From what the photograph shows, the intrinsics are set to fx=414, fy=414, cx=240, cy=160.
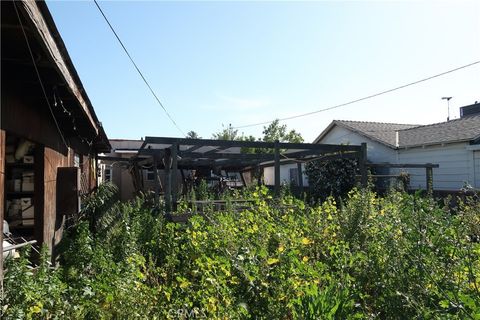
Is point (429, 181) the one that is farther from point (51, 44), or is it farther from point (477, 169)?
point (477, 169)

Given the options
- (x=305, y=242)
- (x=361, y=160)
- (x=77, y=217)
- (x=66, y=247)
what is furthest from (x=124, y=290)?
A: (x=361, y=160)

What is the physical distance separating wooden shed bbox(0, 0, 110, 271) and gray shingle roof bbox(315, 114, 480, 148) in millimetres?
12227

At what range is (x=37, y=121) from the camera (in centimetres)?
485

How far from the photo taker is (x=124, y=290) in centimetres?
322

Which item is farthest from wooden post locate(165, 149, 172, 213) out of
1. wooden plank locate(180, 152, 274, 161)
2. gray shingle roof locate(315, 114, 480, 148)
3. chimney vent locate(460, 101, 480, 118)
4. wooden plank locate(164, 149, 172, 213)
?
chimney vent locate(460, 101, 480, 118)

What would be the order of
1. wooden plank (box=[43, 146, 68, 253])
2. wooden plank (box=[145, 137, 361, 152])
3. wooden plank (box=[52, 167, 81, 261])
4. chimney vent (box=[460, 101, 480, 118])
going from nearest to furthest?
wooden plank (box=[43, 146, 68, 253]) → wooden plank (box=[52, 167, 81, 261]) → wooden plank (box=[145, 137, 361, 152]) → chimney vent (box=[460, 101, 480, 118])

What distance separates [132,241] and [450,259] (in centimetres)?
353

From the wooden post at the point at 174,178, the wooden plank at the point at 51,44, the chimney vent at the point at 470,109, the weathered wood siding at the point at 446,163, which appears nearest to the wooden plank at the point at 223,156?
the wooden post at the point at 174,178

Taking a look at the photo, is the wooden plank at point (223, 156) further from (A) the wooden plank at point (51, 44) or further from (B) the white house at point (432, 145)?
(A) the wooden plank at point (51, 44)

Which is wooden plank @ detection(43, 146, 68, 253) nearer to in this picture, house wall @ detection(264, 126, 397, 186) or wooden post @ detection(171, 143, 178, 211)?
wooden post @ detection(171, 143, 178, 211)

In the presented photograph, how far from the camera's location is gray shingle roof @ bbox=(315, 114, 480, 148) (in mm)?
14562

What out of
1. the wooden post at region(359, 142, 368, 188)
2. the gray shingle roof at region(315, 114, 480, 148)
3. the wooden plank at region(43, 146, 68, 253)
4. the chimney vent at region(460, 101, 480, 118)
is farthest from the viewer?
the chimney vent at region(460, 101, 480, 118)

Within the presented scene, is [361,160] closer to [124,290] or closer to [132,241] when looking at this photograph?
[132,241]

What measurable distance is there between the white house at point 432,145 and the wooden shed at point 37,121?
10.0 m
